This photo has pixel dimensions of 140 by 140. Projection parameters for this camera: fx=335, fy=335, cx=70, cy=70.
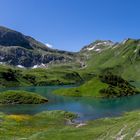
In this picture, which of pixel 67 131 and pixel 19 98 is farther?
pixel 19 98

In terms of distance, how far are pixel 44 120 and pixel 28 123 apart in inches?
404

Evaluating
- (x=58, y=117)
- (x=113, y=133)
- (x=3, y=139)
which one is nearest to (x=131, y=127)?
(x=113, y=133)

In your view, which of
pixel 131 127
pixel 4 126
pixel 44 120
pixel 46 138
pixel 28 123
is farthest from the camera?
pixel 44 120

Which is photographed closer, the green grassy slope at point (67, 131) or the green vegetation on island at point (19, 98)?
the green grassy slope at point (67, 131)

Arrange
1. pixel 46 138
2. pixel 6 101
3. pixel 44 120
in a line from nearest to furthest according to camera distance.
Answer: pixel 46 138 < pixel 44 120 < pixel 6 101

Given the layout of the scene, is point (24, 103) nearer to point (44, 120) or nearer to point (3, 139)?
point (44, 120)

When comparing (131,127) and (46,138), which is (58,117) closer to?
(46,138)

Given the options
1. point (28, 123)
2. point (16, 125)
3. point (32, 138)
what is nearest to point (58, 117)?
point (28, 123)

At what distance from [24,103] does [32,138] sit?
115 meters

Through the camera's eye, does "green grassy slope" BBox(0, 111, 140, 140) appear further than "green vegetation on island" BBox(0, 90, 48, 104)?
No

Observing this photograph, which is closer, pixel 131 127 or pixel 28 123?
pixel 131 127

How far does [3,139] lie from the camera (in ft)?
231

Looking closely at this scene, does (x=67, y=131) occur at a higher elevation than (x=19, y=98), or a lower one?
lower

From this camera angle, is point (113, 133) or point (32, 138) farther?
point (32, 138)
